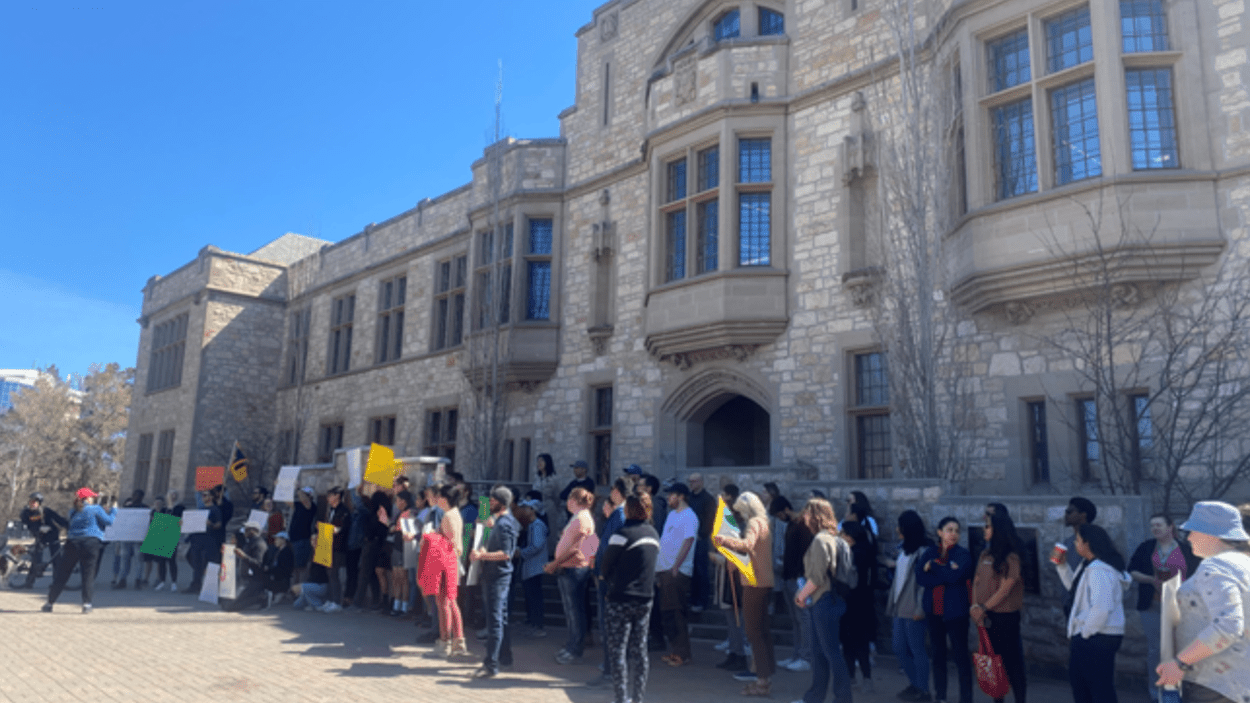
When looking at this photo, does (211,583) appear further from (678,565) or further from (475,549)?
(678,565)

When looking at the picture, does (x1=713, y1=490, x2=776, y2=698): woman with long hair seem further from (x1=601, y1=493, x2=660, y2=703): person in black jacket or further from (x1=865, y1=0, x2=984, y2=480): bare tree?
(x1=865, y1=0, x2=984, y2=480): bare tree

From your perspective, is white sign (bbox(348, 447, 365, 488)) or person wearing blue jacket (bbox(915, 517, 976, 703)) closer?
person wearing blue jacket (bbox(915, 517, 976, 703))

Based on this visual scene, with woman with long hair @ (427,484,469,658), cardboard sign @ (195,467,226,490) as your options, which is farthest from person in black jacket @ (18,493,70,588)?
woman with long hair @ (427,484,469,658)

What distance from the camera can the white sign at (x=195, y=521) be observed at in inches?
533

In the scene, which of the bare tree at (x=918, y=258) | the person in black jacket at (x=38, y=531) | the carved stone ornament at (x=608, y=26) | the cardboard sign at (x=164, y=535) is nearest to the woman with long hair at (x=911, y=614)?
the bare tree at (x=918, y=258)

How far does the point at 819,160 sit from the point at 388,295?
1285 centimetres

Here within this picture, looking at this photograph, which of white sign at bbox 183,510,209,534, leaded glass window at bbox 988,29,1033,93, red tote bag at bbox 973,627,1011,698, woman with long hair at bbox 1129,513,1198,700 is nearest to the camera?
red tote bag at bbox 973,627,1011,698

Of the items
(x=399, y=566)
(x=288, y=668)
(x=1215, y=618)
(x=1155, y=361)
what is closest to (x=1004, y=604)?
(x=1215, y=618)

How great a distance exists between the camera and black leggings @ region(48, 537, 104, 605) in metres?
11.2

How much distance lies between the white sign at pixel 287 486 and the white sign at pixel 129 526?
2111mm

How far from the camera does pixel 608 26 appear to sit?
1695 cm

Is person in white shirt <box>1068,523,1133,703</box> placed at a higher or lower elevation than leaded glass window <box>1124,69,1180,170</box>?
lower

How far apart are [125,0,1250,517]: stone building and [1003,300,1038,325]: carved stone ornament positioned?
23mm

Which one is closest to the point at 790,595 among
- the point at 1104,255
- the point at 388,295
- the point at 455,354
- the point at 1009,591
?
the point at 1009,591
